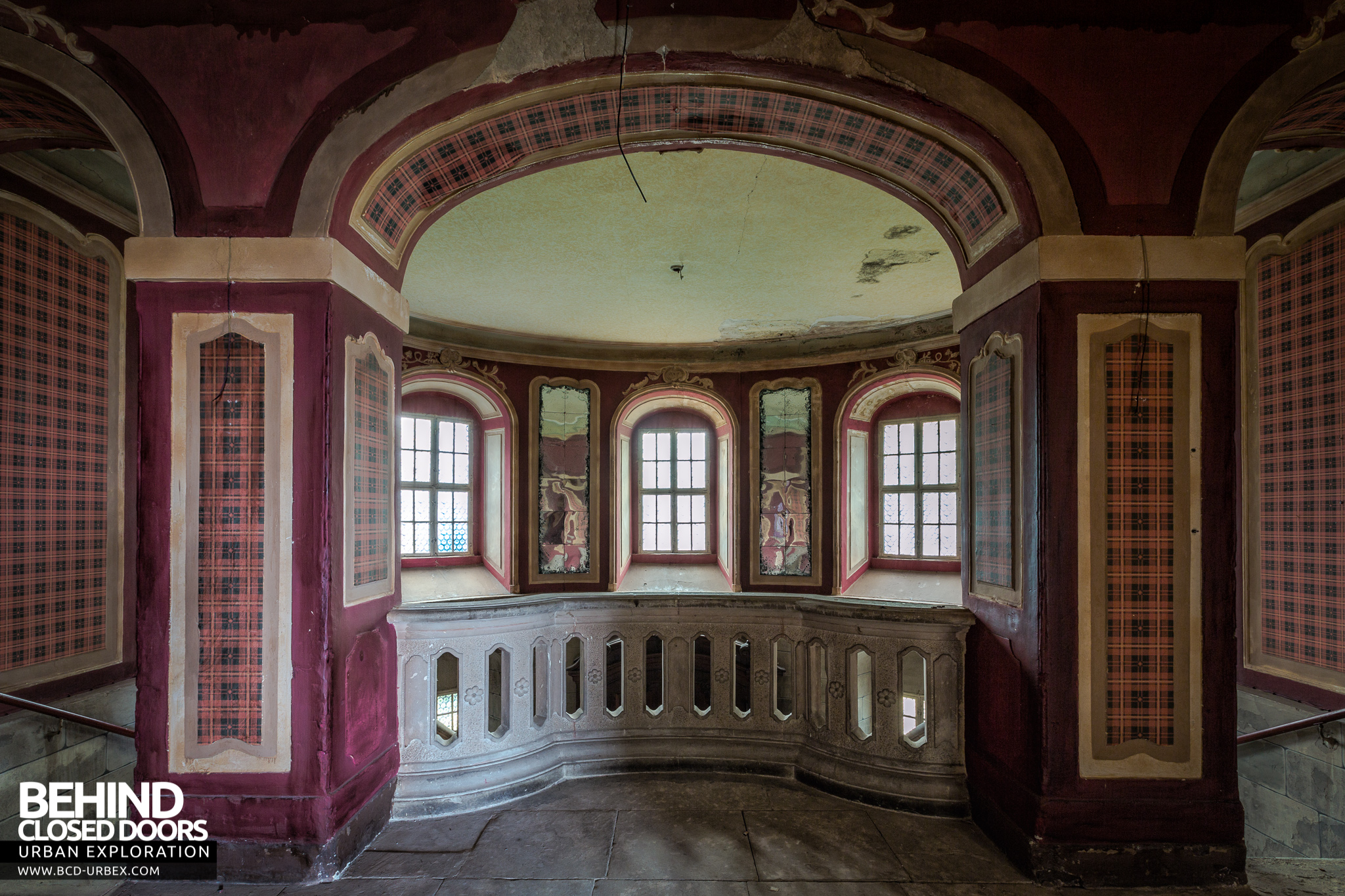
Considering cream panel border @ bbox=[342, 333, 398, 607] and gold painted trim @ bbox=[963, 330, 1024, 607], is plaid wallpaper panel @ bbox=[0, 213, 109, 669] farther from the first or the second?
gold painted trim @ bbox=[963, 330, 1024, 607]

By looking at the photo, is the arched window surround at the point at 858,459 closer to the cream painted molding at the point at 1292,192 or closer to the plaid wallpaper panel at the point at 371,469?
the cream painted molding at the point at 1292,192

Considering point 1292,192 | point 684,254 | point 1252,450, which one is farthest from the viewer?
point 684,254

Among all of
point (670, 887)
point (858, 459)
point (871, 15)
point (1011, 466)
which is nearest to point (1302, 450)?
point (1011, 466)

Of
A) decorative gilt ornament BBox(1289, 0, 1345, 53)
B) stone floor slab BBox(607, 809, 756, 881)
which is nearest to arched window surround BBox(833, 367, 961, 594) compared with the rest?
decorative gilt ornament BBox(1289, 0, 1345, 53)

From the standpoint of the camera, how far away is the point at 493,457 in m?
8.81

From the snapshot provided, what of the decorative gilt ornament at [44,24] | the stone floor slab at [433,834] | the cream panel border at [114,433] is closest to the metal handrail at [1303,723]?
the stone floor slab at [433,834]

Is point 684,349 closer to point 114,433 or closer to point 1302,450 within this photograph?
point 114,433

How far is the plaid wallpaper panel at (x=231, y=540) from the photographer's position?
9.71 ft

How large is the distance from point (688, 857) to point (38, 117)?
4.77 meters

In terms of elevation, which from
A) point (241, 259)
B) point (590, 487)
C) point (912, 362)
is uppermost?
point (912, 362)

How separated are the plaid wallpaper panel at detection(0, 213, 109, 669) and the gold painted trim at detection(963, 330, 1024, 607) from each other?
215 inches

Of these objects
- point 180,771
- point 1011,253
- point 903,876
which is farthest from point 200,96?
point 903,876

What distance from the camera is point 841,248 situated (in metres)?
5.42

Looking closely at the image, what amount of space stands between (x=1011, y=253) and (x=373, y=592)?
360 centimetres
